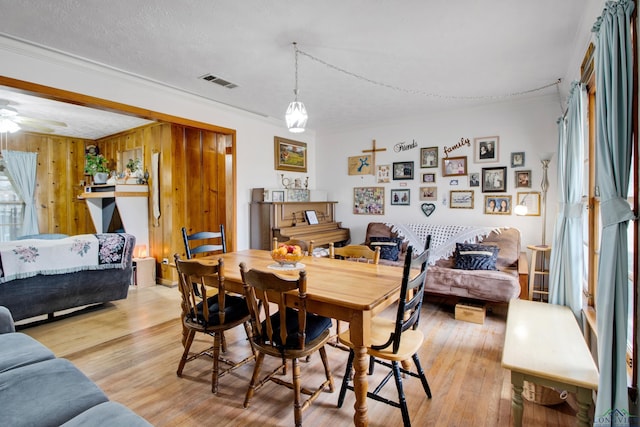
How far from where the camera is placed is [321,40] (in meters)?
2.58

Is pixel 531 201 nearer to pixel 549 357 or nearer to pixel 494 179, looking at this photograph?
pixel 494 179

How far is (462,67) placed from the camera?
309cm

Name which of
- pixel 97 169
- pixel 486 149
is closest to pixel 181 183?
pixel 97 169

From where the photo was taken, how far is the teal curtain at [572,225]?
7.86 ft

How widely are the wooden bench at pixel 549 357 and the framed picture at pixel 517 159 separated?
247 cm

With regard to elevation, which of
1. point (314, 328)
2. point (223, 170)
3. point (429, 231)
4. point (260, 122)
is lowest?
point (314, 328)

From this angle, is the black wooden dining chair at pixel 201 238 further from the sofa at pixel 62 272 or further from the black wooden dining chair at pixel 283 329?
the black wooden dining chair at pixel 283 329

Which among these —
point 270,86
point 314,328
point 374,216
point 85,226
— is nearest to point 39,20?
point 270,86

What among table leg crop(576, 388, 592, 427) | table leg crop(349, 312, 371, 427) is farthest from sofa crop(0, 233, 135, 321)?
table leg crop(576, 388, 592, 427)

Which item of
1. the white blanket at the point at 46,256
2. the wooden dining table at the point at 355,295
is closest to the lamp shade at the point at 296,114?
the wooden dining table at the point at 355,295

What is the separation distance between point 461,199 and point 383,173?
126 cm

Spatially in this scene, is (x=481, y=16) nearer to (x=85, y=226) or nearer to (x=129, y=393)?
(x=129, y=393)

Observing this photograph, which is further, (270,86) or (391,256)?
(391,256)

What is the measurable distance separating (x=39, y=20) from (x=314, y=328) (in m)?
2.84
